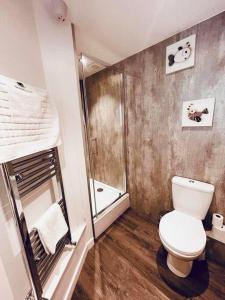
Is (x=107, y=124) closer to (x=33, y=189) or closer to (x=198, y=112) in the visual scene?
(x=198, y=112)

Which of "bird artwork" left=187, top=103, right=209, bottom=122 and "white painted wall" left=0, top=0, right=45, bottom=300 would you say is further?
"bird artwork" left=187, top=103, right=209, bottom=122

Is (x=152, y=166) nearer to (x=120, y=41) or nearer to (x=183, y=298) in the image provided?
(x=183, y=298)

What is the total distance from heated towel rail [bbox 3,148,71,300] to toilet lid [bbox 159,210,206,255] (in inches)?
36.4

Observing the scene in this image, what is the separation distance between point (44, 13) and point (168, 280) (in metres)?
2.43

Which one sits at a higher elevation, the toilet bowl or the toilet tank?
the toilet tank

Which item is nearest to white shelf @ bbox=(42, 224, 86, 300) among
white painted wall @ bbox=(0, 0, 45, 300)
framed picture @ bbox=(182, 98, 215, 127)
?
white painted wall @ bbox=(0, 0, 45, 300)

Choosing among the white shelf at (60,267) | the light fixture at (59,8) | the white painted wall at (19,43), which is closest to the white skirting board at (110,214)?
the white shelf at (60,267)

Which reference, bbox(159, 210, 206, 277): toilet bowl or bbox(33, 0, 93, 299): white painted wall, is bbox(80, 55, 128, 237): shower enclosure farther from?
bbox(159, 210, 206, 277): toilet bowl

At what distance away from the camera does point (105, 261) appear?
56.7 inches

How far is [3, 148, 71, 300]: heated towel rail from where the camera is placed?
2.34 ft

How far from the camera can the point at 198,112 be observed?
4.33 feet

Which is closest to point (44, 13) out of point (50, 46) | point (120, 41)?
point (50, 46)

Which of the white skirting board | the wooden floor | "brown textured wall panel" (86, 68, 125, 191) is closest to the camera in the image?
the wooden floor

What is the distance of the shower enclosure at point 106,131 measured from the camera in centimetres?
198
